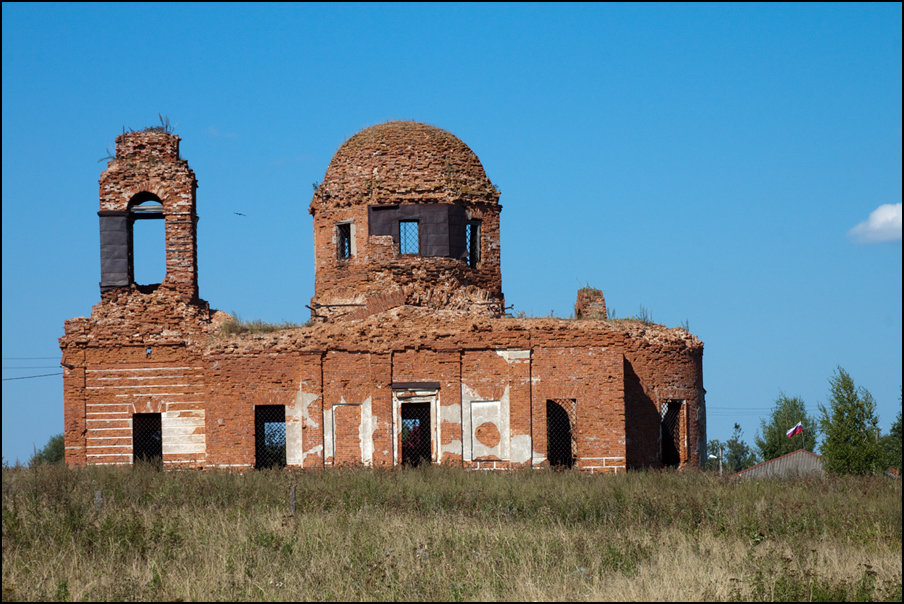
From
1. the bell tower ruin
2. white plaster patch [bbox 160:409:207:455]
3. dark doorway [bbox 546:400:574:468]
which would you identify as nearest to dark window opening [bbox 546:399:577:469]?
dark doorway [bbox 546:400:574:468]

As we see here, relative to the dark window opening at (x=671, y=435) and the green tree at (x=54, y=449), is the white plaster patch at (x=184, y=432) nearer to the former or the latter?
the dark window opening at (x=671, y=435)

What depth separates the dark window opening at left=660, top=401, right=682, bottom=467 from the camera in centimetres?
2200

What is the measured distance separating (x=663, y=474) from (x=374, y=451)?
5603 mm

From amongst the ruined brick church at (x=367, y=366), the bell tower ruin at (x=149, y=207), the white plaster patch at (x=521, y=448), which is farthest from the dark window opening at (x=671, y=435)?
the bell tower ruin at (x=149, y=207)

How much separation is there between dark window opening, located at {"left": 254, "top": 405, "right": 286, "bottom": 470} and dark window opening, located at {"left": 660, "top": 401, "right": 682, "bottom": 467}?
8196 millimetres

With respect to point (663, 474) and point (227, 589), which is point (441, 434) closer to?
point (663, 474)

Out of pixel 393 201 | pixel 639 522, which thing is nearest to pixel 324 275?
pixel 393 201

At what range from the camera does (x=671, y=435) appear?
22.1m

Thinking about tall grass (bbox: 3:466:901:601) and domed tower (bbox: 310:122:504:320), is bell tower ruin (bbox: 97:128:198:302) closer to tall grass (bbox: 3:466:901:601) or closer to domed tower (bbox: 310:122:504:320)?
domed tower (bbox: 310:122:504:320)

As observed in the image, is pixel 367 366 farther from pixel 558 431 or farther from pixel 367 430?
pixel 558 431

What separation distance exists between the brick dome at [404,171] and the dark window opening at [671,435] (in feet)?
22.3

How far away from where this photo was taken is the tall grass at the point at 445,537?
1012 cm

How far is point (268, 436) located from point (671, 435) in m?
9.37

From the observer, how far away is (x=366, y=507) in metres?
15.0
